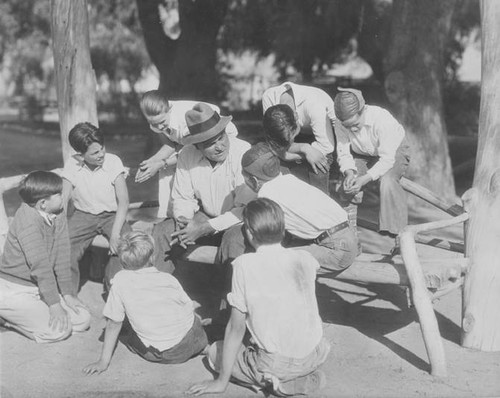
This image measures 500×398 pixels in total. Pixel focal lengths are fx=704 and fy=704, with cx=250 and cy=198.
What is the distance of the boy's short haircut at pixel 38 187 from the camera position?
→ 4.43m

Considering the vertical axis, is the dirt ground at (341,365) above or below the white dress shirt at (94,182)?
below

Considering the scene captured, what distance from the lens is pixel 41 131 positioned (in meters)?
22.2

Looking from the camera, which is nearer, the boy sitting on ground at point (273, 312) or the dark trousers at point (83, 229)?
the boy sitting on ground at point (273, 312)

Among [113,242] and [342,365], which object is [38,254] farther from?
[342,365]

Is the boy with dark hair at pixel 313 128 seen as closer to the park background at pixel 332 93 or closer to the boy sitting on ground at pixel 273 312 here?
the park background at pixel 332 93

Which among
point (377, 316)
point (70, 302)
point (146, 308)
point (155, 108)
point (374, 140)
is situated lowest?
point (377, 316)

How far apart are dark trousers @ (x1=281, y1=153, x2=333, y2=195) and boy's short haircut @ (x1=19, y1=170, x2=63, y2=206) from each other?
1.59 meters

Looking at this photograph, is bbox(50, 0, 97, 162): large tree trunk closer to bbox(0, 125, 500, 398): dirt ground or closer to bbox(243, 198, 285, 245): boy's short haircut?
bbox(0, 125, 500, 398): dirt ground

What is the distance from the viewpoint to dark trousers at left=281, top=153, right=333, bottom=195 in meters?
5.06

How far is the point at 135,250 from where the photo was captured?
4.04 metres

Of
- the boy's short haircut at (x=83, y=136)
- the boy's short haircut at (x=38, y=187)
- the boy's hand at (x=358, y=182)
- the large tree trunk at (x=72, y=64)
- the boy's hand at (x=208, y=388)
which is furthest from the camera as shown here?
the large tree trunk at (x=72, y=64)

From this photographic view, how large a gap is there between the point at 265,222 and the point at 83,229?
2.05 meters

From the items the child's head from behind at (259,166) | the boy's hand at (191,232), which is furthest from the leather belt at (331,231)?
the boy's hand at (191,232)

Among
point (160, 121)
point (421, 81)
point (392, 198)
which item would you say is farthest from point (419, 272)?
point (421, 81)
